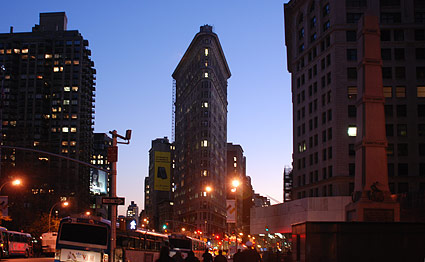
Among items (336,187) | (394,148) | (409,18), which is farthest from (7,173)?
(409,18)

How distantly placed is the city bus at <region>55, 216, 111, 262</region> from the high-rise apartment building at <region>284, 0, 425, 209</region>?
58.2 m

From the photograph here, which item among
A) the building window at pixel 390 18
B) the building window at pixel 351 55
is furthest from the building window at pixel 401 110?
the building window at pixel 390 18

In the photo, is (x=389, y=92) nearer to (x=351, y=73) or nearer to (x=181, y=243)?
(x=351, y=73)

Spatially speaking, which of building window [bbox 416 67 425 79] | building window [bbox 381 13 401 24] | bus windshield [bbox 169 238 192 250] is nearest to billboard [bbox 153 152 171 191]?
building window [bbox 381 13 401 24]

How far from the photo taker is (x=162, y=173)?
4852 inches

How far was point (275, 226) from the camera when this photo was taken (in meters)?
93.4

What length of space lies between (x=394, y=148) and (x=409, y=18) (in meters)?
20.2

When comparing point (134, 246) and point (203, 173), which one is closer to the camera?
point (134, 246)

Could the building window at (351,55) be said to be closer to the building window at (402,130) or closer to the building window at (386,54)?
the building window at (386,54)

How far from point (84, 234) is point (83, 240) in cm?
32

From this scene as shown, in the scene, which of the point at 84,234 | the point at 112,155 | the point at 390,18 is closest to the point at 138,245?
the point at 84,234

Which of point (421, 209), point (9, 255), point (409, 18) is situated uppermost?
point (409, 18)

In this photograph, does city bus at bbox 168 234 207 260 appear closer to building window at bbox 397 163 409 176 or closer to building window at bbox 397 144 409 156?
building window at bbox 397 163 409 176

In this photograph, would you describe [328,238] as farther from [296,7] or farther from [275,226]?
[296,7]
